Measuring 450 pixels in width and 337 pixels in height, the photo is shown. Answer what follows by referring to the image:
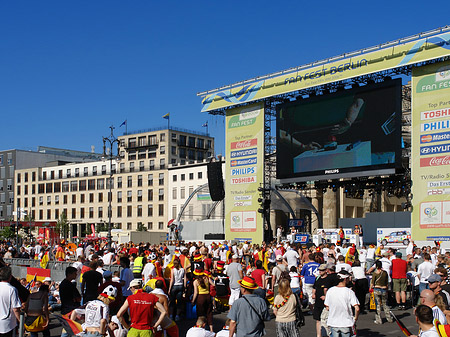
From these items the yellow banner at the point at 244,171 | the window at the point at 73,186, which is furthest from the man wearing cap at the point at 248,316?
the window at the point at 73,186

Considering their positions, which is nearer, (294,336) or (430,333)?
(430,333)

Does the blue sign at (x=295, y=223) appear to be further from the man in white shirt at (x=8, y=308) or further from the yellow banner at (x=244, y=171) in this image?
the man in white shirt at (x=8, y=308)

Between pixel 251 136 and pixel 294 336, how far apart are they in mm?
30829

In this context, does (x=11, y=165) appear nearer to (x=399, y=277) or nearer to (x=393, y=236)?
(x=393, y=236)

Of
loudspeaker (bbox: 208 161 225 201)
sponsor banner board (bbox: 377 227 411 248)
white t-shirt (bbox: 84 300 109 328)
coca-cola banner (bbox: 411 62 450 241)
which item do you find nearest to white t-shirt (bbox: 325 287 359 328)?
white t-shirt (bbox: 84 300 109 328)

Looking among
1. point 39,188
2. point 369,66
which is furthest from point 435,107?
point 39,188

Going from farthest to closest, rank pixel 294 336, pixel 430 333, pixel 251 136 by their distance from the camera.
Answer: pixel 251 136 → pixel 294 336 → pixel 430 333

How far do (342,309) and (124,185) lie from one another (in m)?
80.6

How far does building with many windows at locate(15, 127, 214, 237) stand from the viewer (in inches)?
3310

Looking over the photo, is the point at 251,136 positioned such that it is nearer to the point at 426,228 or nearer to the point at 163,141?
the point at 426,228

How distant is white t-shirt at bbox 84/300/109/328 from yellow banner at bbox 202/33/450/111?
2470 cm

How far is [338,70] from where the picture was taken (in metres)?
33.4

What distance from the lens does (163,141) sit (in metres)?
86.4

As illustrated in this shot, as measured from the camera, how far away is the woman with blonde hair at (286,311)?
29.8ft
